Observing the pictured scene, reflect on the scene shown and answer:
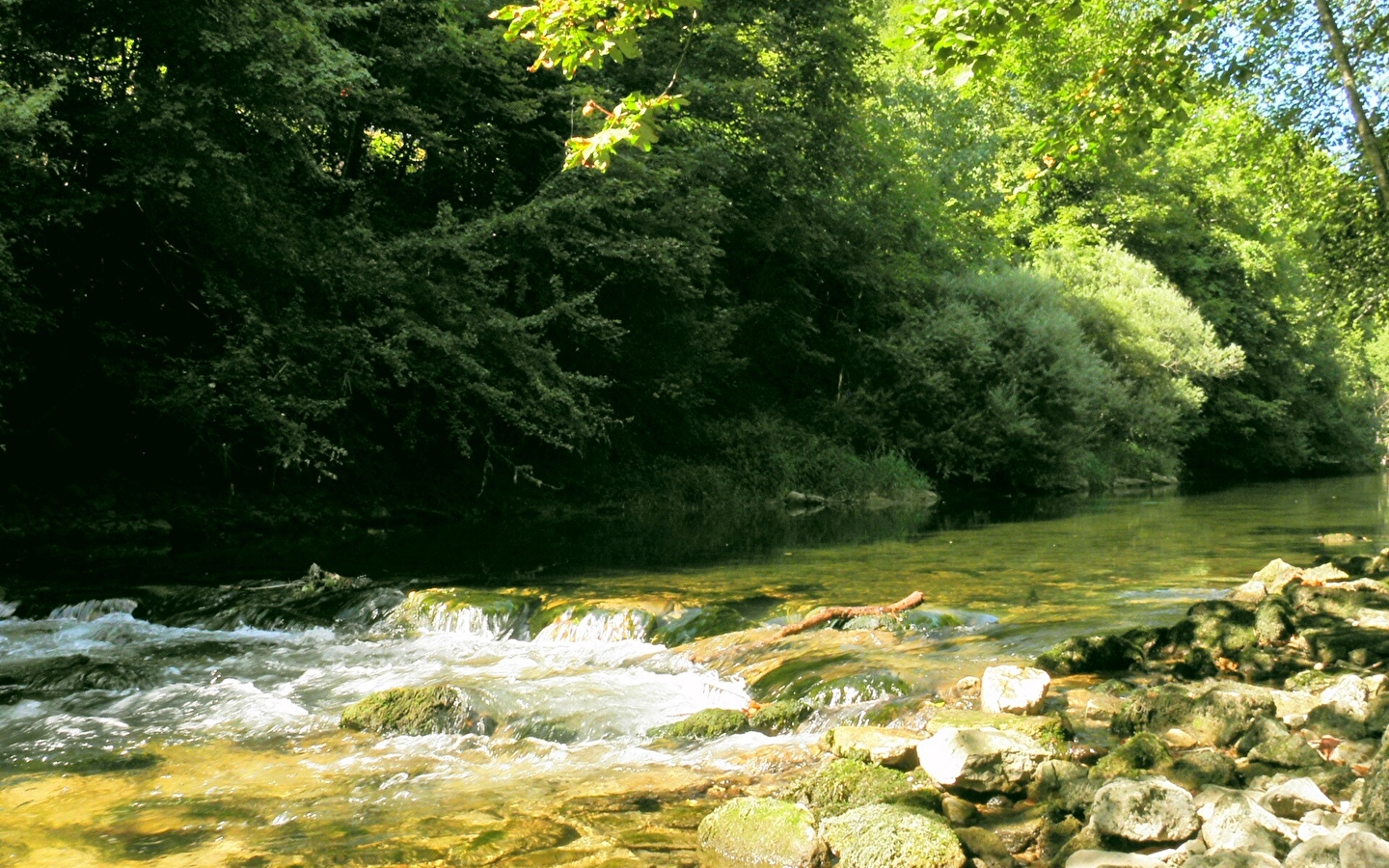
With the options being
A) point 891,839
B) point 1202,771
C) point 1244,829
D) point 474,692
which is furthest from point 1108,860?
point 474,692

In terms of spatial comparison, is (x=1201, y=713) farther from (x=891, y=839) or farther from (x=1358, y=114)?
(x=1358, y=114)

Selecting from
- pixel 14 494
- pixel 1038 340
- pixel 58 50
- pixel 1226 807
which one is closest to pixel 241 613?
pixel 14 494

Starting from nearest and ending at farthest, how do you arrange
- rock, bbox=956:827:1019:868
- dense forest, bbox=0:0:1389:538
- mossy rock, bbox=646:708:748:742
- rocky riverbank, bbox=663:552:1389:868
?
rocky riverbank, bbox=663:552:1389:868
rock, bbox=956:827:1019:868
mossy rock, bbox=646:708:748:742
dense forest, bbox=0:0:1389:538

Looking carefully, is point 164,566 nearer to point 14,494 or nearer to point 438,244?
point 14,494

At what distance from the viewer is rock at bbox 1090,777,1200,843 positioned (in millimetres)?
4047

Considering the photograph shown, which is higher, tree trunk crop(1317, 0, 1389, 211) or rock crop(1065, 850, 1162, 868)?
tree trunk crop(1317, 0, 1389, 211)

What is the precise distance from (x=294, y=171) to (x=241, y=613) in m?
8.31

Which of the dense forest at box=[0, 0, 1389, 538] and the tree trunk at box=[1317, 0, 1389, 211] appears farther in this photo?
the dense forest at box=[0, 0, 1389, 538]

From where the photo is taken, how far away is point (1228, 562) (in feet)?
40.7

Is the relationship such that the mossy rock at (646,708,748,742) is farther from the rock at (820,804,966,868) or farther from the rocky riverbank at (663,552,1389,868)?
the rock at (820,804,966,868)

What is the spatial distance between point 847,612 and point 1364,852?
571cm

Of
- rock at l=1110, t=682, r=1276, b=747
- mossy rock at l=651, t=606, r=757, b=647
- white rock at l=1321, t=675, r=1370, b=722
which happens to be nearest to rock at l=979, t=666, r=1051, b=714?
rock at l=1110, t=682, r=1276, b=747

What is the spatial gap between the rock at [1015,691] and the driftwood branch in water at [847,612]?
8.35 feet

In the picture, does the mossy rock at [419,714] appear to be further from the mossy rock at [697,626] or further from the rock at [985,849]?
the rock at [985,849]
